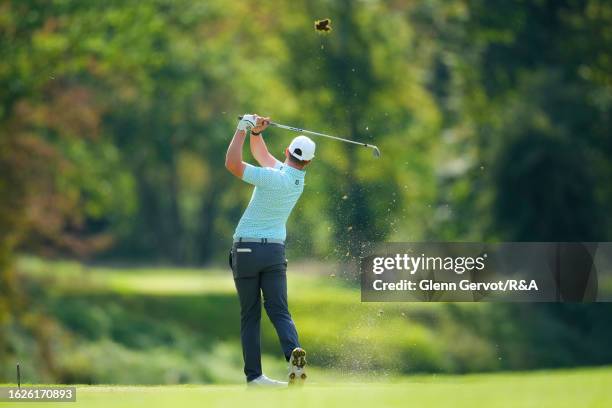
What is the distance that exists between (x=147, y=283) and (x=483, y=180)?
451 inches

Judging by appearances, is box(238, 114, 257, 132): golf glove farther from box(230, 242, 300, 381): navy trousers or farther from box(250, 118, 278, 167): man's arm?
box(230, 242, 300, 381): navy trousers

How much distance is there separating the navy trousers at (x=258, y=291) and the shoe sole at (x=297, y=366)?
145 millimetres

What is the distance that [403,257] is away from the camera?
2125 centimetres

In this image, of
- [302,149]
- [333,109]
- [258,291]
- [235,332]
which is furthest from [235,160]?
[333,109]

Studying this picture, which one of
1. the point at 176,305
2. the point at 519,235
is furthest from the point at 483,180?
the point at 176,305

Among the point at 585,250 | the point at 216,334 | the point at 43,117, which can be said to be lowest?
the point at 216,334

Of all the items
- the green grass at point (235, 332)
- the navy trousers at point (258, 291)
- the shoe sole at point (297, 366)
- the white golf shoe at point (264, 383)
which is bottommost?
the green grass at point (235, 332)

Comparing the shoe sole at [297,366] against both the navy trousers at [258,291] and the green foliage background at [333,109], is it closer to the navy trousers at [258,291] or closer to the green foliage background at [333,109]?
the navy trousers at [258,291]

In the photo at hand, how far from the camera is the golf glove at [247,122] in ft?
38.6

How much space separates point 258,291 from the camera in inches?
472

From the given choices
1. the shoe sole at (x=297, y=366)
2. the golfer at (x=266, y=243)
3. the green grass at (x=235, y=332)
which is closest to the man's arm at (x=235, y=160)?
the golfer at (x=266, y=243)

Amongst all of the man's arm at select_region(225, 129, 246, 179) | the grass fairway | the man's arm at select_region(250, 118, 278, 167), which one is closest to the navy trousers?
the grass fairway

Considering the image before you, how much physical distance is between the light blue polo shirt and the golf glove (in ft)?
1.04

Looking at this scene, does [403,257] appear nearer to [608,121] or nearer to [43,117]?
[43,117]
